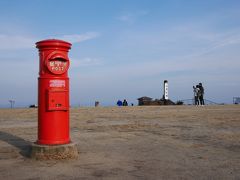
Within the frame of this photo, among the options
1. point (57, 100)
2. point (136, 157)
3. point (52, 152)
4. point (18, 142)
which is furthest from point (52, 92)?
point (18, 142)

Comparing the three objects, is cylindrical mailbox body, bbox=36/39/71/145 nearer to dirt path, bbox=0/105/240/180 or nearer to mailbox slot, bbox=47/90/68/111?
mailbox slot, bbox=47/90/68/111

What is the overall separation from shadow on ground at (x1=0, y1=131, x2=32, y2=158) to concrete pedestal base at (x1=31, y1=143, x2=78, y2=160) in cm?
45

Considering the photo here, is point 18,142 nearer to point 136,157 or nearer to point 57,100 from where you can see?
point 57,100

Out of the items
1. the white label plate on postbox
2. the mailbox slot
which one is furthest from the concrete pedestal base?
the white label plate on postbox

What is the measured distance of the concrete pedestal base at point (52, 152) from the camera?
679cm

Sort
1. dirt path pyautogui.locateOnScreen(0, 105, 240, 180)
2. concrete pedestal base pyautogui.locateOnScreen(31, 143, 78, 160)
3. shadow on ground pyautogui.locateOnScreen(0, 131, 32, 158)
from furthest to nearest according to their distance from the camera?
shadow on ground pyautogui.locateOnScreen(0, 131, 32, 158) < concrete pedestal base pyautogui.locateOnScreen(31, 143, 78, 160) < dirt path pyautogui.locateOnScreen(0, 105, 240, 180)

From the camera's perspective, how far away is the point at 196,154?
7398mm

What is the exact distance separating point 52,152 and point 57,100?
0.99m

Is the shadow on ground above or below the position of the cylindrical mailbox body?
below

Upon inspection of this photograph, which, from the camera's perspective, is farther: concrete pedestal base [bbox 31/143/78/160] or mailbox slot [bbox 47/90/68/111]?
mailbox slot [bbox 47/90/68/111]

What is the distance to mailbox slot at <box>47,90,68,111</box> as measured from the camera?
22.6 feet

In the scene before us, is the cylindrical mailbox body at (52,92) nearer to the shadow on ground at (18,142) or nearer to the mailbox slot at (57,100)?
the mailbox slot at (57,100)

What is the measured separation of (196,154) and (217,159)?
0.58m

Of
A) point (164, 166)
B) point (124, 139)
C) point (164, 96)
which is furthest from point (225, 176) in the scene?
point (164, 96)
